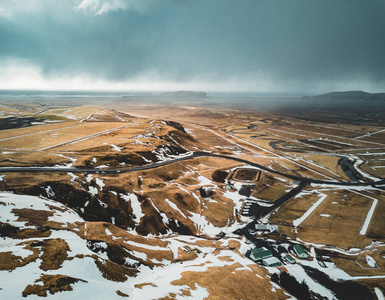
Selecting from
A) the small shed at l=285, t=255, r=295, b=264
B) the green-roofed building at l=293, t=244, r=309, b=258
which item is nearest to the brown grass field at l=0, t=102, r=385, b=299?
the green-roofed building at l=293, t=244, r=309, b=258

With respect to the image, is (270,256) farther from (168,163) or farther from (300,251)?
(168,163)

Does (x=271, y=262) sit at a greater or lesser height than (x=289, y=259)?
lesser

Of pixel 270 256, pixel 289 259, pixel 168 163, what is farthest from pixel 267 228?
pixel 168 163

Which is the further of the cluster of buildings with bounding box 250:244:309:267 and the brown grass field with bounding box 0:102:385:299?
the cluster of buildings with bounding box 250:244:309:267

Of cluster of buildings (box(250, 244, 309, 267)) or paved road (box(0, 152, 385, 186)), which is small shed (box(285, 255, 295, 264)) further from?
paved road (box(0, 152, 385, 186))

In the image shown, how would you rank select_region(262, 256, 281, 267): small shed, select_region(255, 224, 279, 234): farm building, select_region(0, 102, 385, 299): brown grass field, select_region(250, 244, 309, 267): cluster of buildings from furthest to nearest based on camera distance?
select_region(255, 224, 279, 234): farm building → select_region(250, 244, 309, 267): cluster of buildings → select_region(262, 256, 281, 267): small shed → select_region(0, 102, 385, 299): brown grass field
